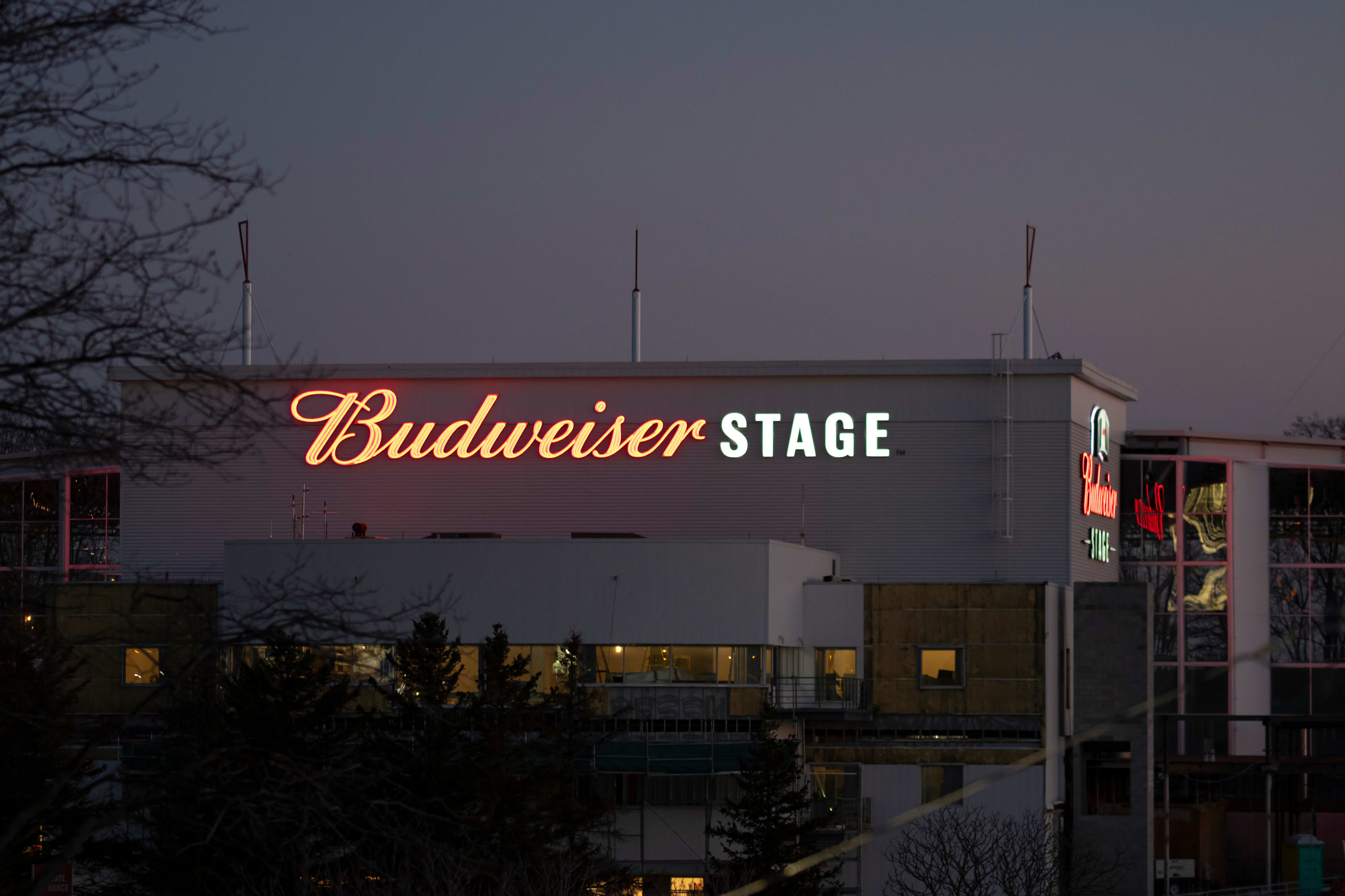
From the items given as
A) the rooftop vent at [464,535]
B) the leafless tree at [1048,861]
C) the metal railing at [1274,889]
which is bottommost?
the metal railing at [1274,889]

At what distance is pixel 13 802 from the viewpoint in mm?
38281

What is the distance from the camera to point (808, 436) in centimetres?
5603

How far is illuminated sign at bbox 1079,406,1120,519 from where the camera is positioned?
55812mm

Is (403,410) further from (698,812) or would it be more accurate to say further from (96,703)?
(698,812)

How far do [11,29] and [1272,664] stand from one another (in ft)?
196

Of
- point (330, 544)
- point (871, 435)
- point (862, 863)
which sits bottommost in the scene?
point (862, 863)

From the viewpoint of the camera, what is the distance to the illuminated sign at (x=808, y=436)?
183ft

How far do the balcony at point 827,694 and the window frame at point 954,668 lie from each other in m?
1.58

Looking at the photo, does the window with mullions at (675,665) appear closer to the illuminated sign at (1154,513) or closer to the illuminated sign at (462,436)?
the illuminated sign at (462,436)

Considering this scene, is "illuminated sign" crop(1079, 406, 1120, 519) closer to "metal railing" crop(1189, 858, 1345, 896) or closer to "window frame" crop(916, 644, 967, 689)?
"window frame" crop(916, 644, 967, 689)

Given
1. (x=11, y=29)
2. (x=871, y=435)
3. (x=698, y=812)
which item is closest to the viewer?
(x=11, y=29)

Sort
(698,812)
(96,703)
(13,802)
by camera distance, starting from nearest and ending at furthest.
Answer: (13,802) < (698,812) < (96,703)

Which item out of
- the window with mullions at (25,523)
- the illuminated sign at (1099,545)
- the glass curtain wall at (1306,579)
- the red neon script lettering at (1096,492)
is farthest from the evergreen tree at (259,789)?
the glass curtain wall at (1306,579)

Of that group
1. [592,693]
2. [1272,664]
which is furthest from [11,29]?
[1272,664]
